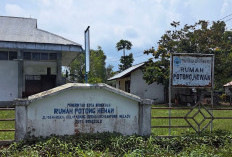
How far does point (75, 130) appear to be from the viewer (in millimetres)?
6688

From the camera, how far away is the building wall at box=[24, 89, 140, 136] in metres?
6.45

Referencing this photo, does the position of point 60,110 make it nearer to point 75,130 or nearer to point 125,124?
point 75,130

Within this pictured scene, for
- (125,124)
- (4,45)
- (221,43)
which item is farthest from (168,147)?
(221,43)

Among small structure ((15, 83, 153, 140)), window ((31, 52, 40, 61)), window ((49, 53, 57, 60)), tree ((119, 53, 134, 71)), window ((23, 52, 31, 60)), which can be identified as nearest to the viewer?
small structure ((15, 83, 153, 140))

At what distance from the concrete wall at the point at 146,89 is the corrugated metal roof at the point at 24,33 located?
461 inches

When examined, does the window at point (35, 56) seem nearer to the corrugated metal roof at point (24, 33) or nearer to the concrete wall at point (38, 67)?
the concrete wall at point (38, 67)

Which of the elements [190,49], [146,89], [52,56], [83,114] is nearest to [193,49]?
[190,49]

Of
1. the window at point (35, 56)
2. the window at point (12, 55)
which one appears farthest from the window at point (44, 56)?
the window at point (12, 55)

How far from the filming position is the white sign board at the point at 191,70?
309 inches

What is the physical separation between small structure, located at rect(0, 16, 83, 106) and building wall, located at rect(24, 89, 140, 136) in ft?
33.2

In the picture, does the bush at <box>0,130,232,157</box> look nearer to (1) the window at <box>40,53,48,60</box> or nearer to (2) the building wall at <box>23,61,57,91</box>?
(1) the window at <box>40,53,48,60</box>

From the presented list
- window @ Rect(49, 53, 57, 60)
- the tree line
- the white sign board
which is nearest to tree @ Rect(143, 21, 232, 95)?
the tree line

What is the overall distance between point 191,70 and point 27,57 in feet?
43.5

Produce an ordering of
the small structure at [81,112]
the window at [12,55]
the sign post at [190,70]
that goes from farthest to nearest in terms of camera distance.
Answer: the window at [12,55] → the sign post at [190,70] → the small structure at [81,112]
